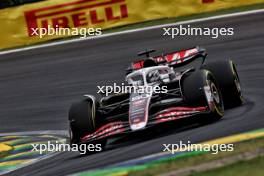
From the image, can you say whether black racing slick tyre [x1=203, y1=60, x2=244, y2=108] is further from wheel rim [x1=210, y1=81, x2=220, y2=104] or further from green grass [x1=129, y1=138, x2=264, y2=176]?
green grass [x1=129, y1=138, x2=264, y2=176]

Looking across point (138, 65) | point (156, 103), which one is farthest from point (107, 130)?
point (138, 65)

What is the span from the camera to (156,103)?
10312 mm

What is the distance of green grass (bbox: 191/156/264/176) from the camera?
6.43 metres

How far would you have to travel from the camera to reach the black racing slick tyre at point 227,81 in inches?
440

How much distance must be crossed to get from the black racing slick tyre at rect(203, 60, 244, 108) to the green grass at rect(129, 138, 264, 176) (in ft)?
11.6

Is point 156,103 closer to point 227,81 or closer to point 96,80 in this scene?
point 227,81

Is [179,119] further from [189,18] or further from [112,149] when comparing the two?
[189,18]

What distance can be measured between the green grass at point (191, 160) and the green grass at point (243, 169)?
13.9 inches

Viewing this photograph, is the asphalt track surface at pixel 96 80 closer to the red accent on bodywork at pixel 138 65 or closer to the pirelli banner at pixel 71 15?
the pirelli banner at pixel 71 15

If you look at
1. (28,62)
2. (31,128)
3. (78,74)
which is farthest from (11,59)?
(31,128)

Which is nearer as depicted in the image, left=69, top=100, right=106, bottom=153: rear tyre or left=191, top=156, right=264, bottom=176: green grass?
left=191, top=156, right=264, bottom=176: green grass

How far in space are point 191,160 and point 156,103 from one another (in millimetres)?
2960

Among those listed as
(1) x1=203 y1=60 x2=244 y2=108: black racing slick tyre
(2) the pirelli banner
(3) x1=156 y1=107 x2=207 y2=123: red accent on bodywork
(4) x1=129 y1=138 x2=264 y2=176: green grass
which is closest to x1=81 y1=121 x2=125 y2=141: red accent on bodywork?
(3) x1=156 y1=107 x2=207 y2=123: red accent on bodywork

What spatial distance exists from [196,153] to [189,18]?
1293 centimetres
